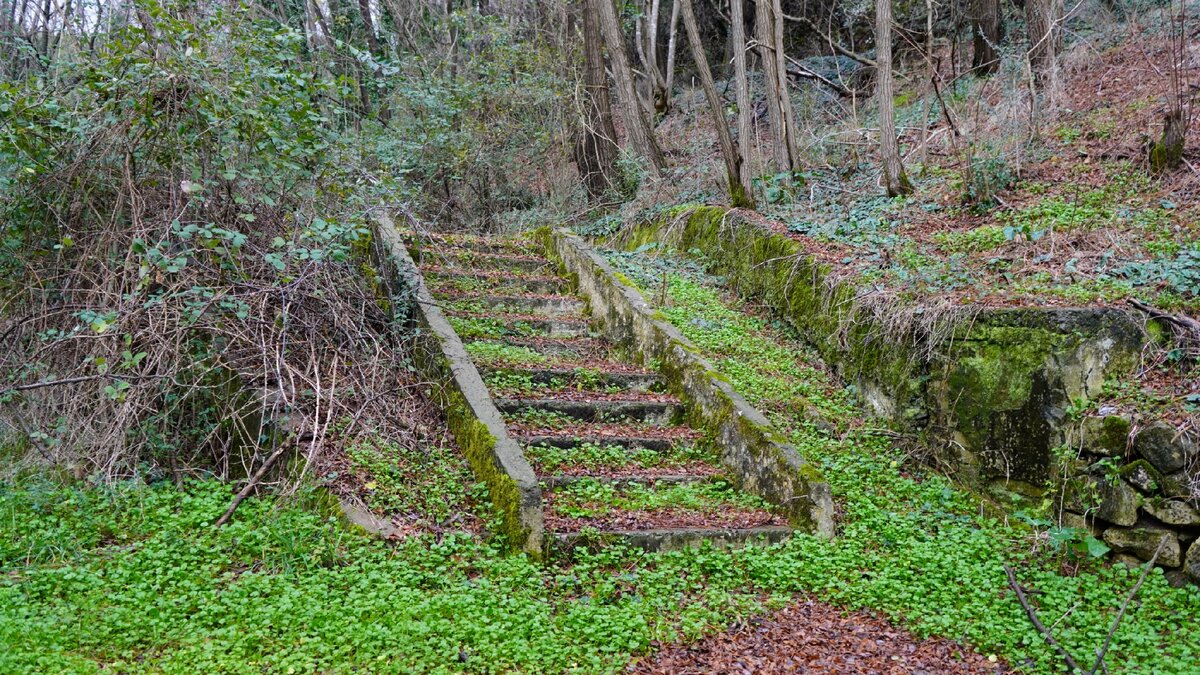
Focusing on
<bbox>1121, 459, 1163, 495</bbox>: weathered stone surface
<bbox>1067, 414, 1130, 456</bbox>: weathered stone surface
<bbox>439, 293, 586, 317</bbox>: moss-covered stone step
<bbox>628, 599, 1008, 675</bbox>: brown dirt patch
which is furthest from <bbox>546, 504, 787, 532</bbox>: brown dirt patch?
<bbox>439, 293, 586, 317</bbox>: moss-covered stone step

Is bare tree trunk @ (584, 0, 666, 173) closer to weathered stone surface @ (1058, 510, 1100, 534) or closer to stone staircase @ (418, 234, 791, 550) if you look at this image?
stone staircase @ (418, 234, 791, 550)

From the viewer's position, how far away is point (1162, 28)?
995 centimetres

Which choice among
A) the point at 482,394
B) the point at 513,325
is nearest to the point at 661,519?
the point at 482,394

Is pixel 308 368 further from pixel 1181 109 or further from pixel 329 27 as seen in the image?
pixel 329 27

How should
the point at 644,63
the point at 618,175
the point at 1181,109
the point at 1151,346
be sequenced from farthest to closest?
→ the point at 644,63, the point at 618,175, the point at 1181,109, the point at 1151,346

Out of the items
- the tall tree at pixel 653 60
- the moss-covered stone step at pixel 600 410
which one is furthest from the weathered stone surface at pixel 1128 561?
the tall tree at pixel 653 60

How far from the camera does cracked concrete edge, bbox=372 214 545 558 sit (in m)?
4.58

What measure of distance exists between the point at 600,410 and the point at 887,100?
4951 millimetres

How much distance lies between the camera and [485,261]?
8828 millimetres

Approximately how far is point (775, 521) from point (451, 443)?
7.57 feet

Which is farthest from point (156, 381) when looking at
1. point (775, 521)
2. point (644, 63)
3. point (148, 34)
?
point (644, 63)

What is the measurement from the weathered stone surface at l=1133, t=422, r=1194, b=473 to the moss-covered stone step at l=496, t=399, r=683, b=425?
315cm

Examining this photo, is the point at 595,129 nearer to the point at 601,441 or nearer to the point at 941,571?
the point at 601,441

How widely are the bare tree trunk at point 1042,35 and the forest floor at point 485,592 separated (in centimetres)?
701
